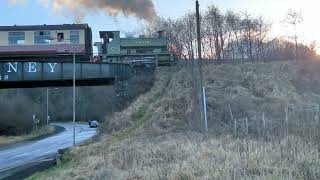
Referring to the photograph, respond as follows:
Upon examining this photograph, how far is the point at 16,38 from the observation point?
158 ft

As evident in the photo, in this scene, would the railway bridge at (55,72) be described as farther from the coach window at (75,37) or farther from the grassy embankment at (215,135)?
the grassy embankment at (215,135)

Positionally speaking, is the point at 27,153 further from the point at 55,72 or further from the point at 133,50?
the point at 133,50

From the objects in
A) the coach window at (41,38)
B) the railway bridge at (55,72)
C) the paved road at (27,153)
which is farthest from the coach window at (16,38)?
the paved road at (27,153)

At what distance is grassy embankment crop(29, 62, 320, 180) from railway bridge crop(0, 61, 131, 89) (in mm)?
4310

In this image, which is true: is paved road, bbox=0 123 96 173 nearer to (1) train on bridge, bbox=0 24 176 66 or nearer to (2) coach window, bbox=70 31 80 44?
(1) train on bridge, bbox=0 24 176 66

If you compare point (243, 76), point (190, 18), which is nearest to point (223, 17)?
point (190, 18)

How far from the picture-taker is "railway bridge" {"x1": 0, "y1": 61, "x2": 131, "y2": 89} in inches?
Answer: 1777

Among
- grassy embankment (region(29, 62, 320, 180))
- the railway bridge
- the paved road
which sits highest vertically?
the railway bridge

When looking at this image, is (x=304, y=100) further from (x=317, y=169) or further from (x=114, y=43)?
(x=317, y=169)

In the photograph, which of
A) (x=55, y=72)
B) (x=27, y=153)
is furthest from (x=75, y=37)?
(x=27, y=153)

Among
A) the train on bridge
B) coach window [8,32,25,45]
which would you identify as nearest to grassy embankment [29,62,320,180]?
the train on bridge

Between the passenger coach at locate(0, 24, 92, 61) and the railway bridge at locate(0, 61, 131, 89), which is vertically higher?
the passenger coach at locate(0, 24, 92, 61)

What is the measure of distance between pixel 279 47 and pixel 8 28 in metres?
56.3

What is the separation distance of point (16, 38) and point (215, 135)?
29273mm
